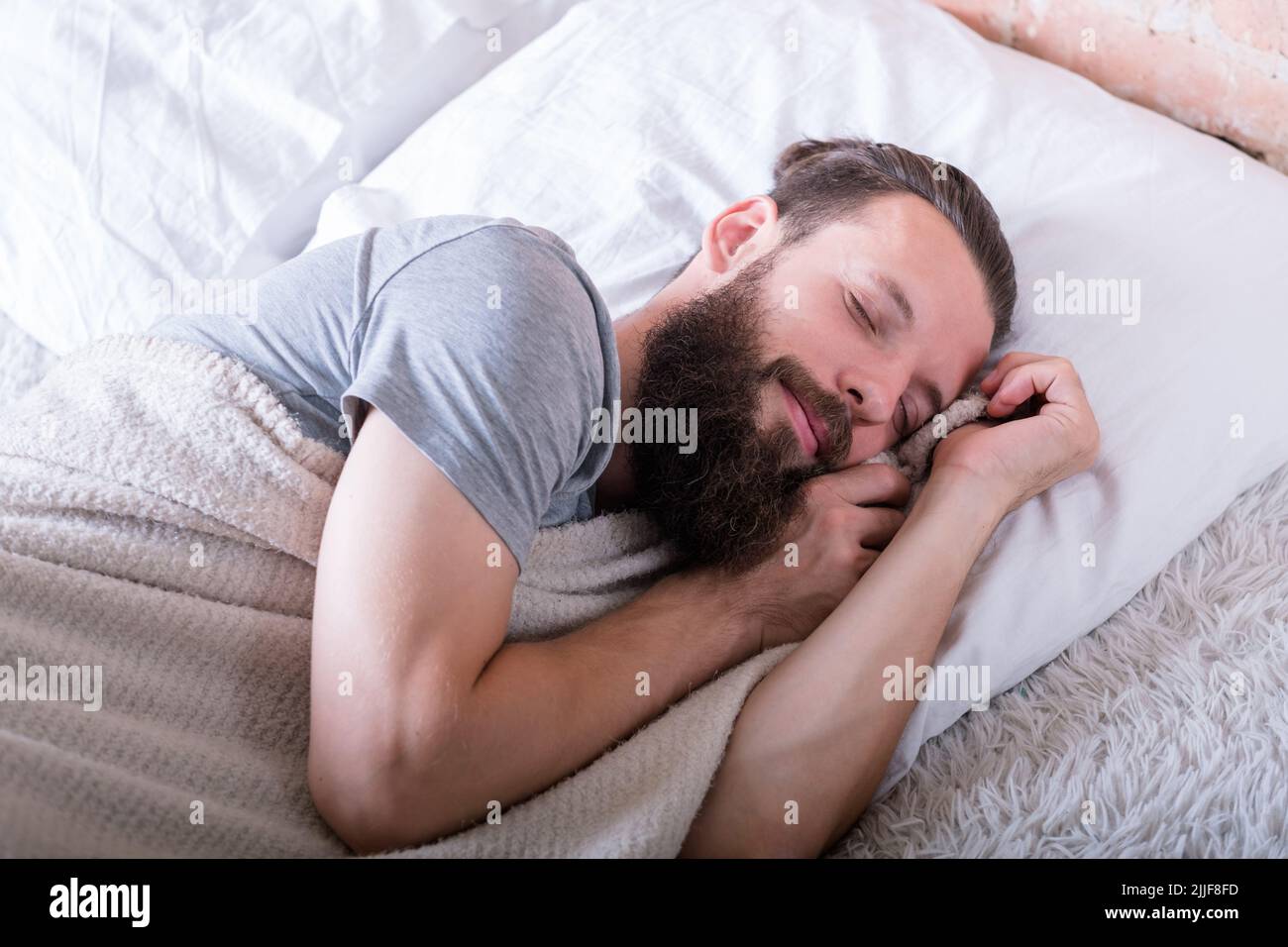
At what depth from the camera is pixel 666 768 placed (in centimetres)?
92

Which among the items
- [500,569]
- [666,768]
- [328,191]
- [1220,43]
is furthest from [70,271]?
[1220,43]

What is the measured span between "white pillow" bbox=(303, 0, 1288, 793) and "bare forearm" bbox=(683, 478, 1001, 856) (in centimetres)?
6

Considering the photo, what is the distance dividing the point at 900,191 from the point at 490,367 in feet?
1.86

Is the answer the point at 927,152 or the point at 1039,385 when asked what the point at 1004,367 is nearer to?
the point at 1039,385

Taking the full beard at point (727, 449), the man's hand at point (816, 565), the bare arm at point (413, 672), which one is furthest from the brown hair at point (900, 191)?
the bare arm at point (413, 672)

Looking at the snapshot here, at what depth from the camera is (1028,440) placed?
1115mm

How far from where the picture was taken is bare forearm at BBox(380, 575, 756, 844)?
2.77 feet

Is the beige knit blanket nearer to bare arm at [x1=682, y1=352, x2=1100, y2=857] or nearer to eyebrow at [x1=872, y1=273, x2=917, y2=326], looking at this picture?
bare arm at [x1=682, y1=352, x2=1100, y2=857]

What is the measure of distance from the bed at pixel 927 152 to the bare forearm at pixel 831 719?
54 mm

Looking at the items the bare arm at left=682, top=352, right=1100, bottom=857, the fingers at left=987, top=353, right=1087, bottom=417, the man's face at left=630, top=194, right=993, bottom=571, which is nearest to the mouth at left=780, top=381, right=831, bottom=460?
the man's face at left=630, top=194, right=993, bottom=571

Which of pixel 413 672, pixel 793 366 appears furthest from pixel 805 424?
pixel 413 672
